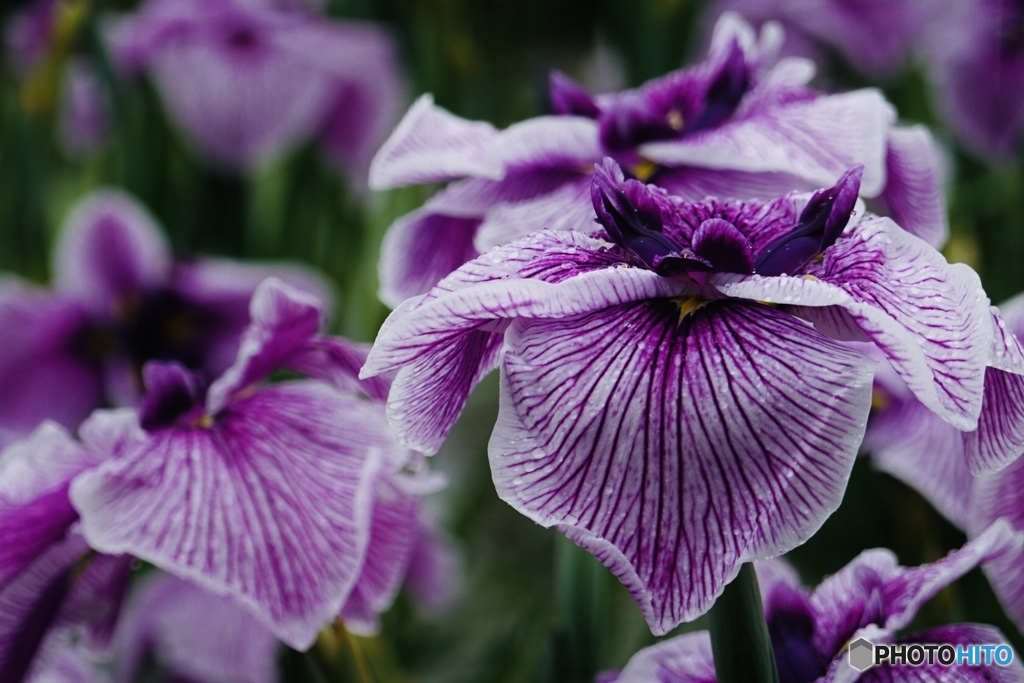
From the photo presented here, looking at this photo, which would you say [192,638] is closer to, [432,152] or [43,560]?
[43,560]

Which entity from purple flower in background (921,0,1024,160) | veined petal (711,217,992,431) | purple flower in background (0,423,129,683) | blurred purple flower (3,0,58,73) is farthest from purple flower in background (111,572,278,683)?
purple flower in background (921,0,1024,160)

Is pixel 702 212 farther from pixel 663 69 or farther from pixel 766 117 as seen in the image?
pixel 663 69

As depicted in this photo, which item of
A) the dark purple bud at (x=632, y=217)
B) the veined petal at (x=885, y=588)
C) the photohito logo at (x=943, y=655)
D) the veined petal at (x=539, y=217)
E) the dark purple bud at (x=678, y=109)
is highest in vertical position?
the dark purple bud at (x=678, y=109)

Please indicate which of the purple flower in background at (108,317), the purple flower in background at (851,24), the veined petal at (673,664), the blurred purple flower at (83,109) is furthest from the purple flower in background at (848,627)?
the blurred purple flower at (83,109)

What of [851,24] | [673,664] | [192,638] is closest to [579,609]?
[673,664]

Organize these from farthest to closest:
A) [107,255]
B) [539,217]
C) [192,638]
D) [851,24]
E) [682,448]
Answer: [851,24], [107,255], [192,638], [539,217], [682,448]

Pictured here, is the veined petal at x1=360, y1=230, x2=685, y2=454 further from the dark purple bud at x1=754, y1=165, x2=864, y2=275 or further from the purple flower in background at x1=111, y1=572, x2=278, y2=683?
the purple flower in background at x1=111, y1=572, x2=278, y2=683

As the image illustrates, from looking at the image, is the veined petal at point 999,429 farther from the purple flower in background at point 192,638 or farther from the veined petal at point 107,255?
the veined petal at point 107,255

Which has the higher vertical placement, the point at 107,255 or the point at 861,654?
the point at 107,255

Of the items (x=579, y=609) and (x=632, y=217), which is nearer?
(x=632, y=217)
